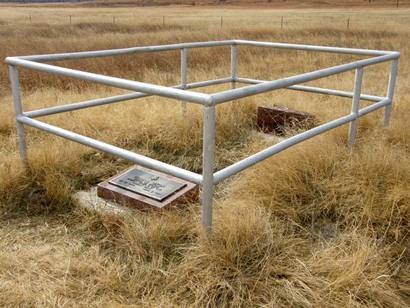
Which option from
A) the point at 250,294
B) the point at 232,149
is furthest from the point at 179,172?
the point at 232,149

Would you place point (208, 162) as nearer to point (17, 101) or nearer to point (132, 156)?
point (132, 156)

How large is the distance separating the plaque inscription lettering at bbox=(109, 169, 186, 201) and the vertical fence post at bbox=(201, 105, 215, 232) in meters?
0.74

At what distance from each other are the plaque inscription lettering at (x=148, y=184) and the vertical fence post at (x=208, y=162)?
74 cm

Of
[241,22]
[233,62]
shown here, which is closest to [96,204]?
[233,62]

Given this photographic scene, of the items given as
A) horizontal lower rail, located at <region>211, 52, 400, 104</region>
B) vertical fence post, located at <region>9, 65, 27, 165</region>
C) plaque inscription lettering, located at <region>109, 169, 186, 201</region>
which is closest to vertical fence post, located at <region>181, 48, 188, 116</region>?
plaque inscription lettering, located at <region>109, 169, 186, 201</region>

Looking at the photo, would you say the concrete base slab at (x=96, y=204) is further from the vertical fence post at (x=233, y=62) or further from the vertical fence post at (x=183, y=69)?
the vertical fence post at (x=233, y=62)

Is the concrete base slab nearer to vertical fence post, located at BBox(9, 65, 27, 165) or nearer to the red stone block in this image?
vertical fence post, located at BBox(9, 65, 27, 165)

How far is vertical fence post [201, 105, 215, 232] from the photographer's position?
242 centimetres

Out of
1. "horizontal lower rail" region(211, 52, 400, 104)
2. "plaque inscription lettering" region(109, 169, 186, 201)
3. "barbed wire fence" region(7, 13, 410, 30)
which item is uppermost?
"horizontal lower rail" region(211, 52, 400, 104)

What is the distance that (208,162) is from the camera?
247 cm

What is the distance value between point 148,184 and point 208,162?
1182mm

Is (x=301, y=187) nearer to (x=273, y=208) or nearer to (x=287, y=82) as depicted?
(x=273, y=208)

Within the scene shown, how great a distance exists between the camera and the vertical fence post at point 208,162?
2.42 m

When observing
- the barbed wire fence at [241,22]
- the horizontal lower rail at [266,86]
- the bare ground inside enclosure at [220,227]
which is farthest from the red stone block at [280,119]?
the barbed wire fence at [241,22]
